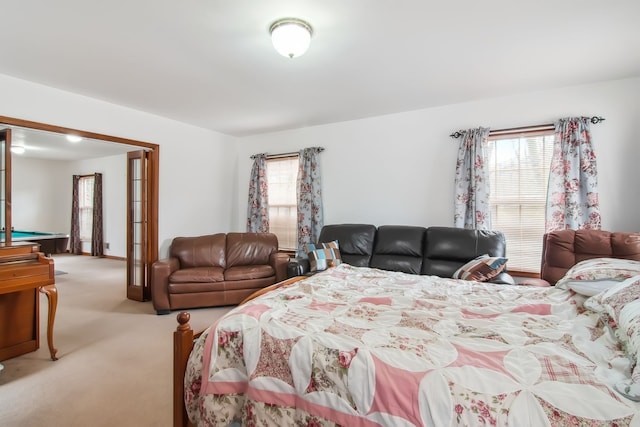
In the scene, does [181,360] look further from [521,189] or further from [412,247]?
[521,189]

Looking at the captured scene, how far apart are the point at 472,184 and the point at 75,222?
31.1 ft

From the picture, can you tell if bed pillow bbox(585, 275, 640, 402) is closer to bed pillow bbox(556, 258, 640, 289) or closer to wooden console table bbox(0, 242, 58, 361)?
bed pillow bbox(556, 258, 640, 289)

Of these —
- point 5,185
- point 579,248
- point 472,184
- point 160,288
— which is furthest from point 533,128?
point 5,185

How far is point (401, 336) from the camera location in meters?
1.27

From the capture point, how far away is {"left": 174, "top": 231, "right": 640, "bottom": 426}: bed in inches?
36.3

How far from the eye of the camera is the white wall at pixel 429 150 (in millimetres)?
2998

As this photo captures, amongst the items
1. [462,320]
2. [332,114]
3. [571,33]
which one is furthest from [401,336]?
[332,114]

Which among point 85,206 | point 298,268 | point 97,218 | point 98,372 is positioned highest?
point 85,206

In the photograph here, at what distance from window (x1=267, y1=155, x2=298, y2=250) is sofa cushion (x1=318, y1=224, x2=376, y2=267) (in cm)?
117

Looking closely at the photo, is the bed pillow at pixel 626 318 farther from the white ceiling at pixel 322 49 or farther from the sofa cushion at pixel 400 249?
the sofa cushion at pixel 400 249

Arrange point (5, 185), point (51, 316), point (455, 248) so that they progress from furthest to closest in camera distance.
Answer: point (455, 248) → point (5, 185) → point (51, 316)

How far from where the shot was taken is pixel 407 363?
1076 mm

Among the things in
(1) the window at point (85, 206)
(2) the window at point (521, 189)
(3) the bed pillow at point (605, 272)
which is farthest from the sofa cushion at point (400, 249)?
(1) the window at point (85, 206)

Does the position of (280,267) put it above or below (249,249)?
below
